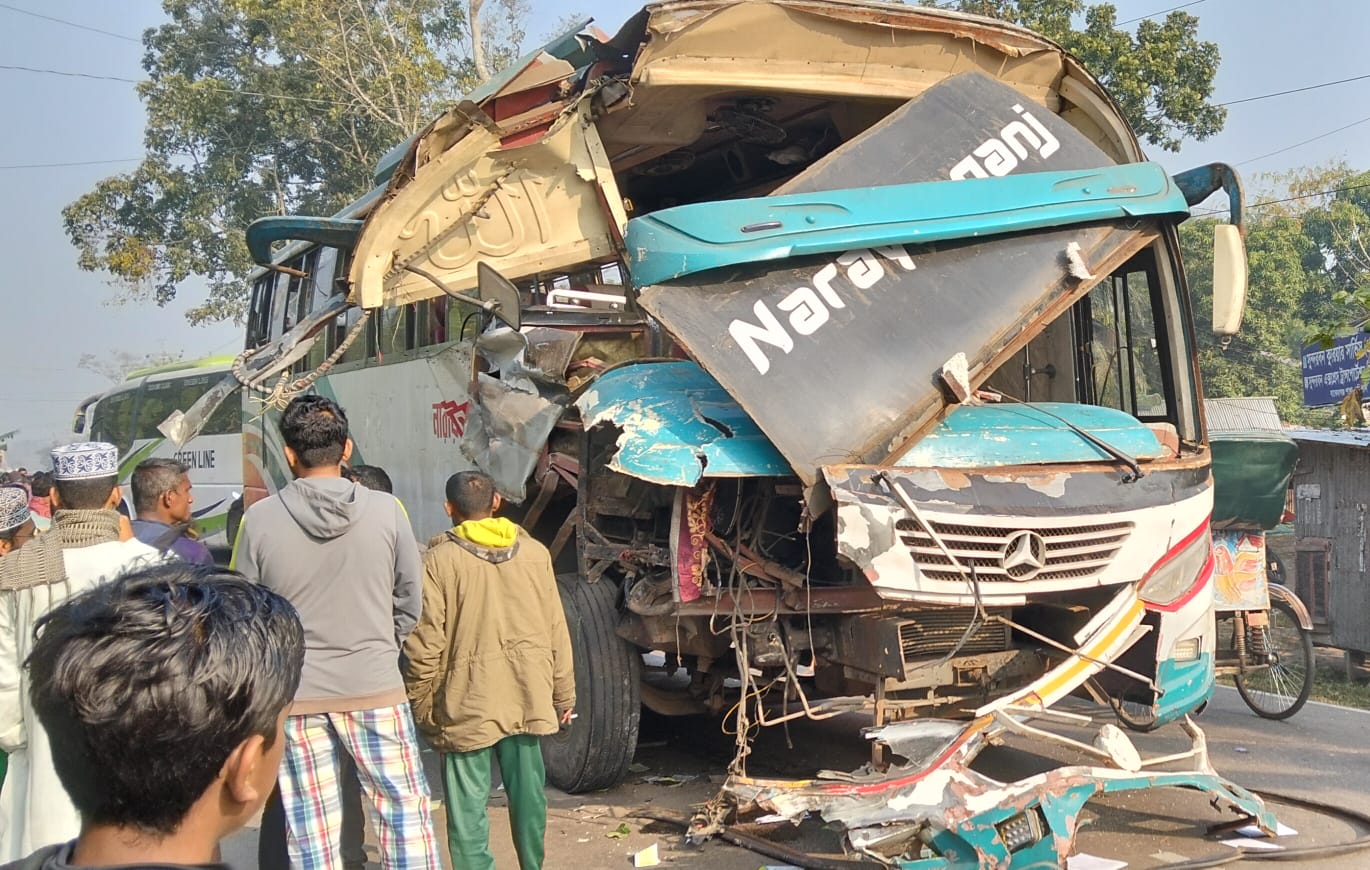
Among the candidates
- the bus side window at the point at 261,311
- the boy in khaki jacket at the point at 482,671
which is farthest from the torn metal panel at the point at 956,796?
the bus side window at the point at 261,311

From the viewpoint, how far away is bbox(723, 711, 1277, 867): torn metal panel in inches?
146

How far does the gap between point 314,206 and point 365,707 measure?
24219 mm

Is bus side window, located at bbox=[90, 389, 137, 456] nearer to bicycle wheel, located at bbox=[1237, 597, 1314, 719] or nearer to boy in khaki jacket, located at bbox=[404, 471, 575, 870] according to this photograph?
boy in khaki jacket, located at bbox=[404, 471, 575, 870]

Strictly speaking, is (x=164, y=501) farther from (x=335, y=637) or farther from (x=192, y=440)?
(x=192, y=440)

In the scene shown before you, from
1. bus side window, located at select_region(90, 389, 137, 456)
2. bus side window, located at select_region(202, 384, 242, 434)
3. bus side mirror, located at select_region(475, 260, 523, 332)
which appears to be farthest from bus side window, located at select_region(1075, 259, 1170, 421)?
bus side window, located at select_region(90, 389, 137, 456)

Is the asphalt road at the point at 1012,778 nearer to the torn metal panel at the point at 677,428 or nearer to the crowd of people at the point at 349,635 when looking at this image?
the crowd of people at the point at 349,635

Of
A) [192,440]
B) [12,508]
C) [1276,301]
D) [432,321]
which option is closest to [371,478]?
[12,508]

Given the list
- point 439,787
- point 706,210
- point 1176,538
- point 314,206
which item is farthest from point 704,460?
point 314,206

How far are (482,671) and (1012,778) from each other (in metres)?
2.94

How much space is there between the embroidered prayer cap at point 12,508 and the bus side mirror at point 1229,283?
4693 millimetres

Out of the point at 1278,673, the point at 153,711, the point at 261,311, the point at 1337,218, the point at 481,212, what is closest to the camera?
the point at 153,711

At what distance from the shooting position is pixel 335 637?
3.35 metres

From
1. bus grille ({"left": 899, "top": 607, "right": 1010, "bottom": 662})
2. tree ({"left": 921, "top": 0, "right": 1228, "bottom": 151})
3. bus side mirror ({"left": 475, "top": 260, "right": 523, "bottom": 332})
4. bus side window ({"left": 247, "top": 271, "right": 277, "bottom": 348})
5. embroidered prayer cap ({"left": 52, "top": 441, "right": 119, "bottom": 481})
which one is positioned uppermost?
tree ({"left": 921, "top": 0, "right": 1228, "bottom": 151})

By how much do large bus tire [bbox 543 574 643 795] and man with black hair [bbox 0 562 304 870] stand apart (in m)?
4.00
